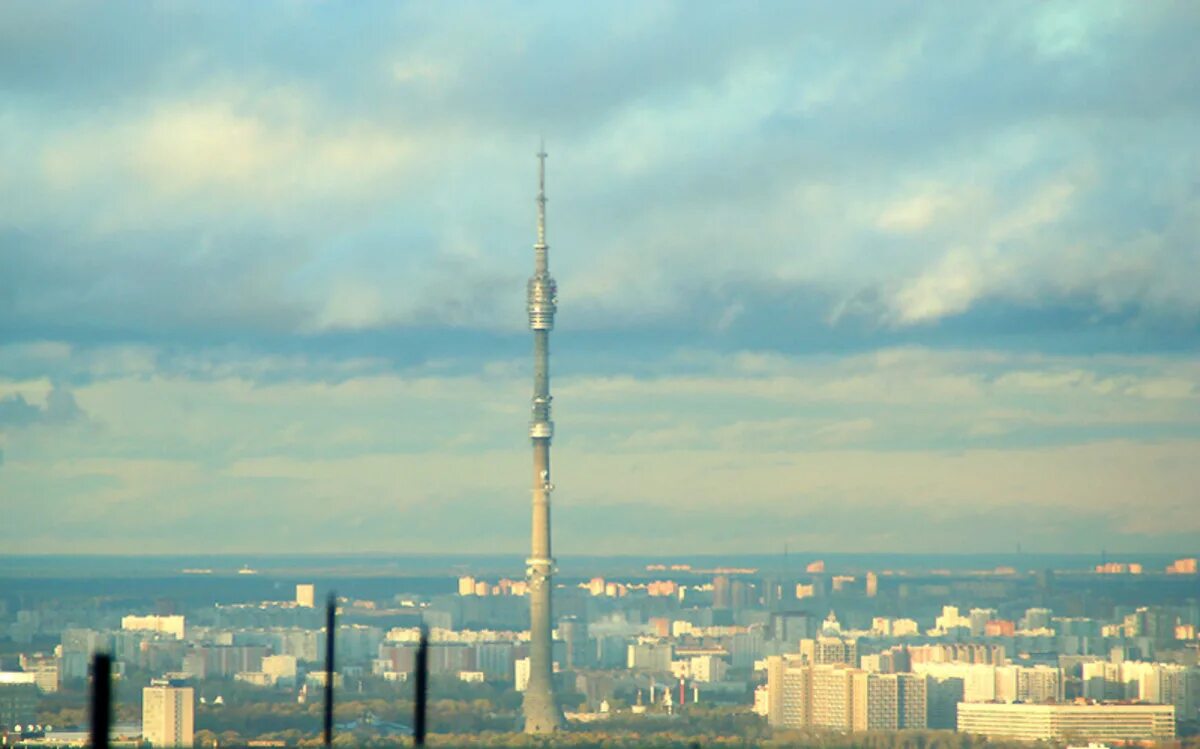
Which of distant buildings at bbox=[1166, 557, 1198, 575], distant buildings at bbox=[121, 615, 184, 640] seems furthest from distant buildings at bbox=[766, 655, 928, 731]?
distant buildings at bbox=[121, 615, 184, 640]

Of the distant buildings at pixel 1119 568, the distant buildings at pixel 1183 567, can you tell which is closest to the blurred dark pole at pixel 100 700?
the distant buildings at pixel 1183 567

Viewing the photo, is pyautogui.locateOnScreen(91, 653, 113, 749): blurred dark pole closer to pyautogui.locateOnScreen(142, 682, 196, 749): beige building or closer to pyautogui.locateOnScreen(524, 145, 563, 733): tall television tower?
pyautogui.locateOnScreen(142, 682, 196, 749): beige building

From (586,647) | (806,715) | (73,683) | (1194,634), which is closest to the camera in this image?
(73,683)

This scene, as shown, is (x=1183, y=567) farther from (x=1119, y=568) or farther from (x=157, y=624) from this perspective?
(x=157, y=624)

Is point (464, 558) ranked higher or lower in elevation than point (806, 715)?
higher

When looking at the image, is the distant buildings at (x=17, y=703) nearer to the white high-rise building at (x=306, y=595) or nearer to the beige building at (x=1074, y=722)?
the beige building at (x=1074, y=722)

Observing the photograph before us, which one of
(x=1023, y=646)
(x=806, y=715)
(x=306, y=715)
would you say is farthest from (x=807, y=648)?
(x=306, y=715)

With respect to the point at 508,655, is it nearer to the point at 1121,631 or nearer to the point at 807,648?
the point at 807,648
